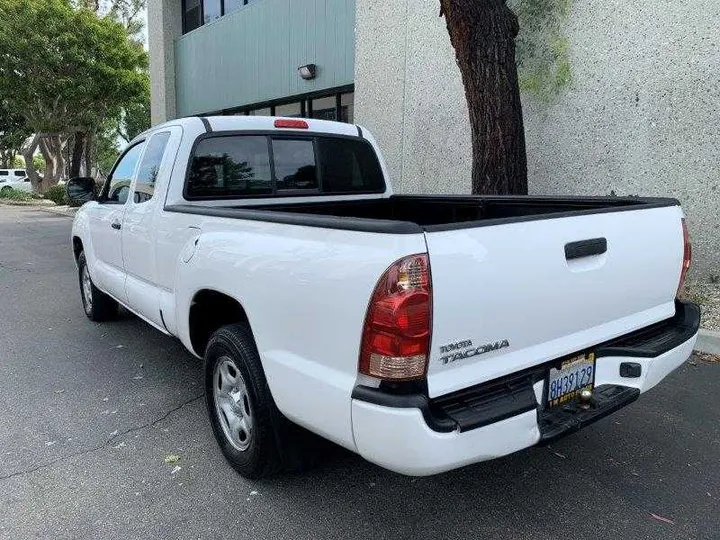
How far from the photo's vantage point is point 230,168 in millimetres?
3938

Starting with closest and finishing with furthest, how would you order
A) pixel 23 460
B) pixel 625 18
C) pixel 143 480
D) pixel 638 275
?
pixel 638 275, pixel 143 480, pixel 23 460, pixel 625 18

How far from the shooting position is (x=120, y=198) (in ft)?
15.7

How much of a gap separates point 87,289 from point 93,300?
0.90 feet

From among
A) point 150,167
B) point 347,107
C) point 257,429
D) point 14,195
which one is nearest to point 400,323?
point 257,429

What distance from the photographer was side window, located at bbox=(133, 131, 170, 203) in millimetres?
4031

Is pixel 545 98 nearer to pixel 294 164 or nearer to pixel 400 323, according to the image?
pixel 294 164

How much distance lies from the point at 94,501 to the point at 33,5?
921 inches

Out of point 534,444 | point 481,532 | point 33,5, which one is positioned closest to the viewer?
point 534,444

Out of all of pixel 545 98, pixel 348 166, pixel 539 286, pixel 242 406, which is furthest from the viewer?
pixel 545 98

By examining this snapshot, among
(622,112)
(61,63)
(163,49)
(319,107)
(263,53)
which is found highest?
(61,63)

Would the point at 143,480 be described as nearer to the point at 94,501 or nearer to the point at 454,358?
the point at 94,501

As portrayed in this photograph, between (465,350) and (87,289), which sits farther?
(87,289)

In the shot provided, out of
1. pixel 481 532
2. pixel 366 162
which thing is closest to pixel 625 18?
pixel 366 162

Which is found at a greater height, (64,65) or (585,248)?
(64,65)
